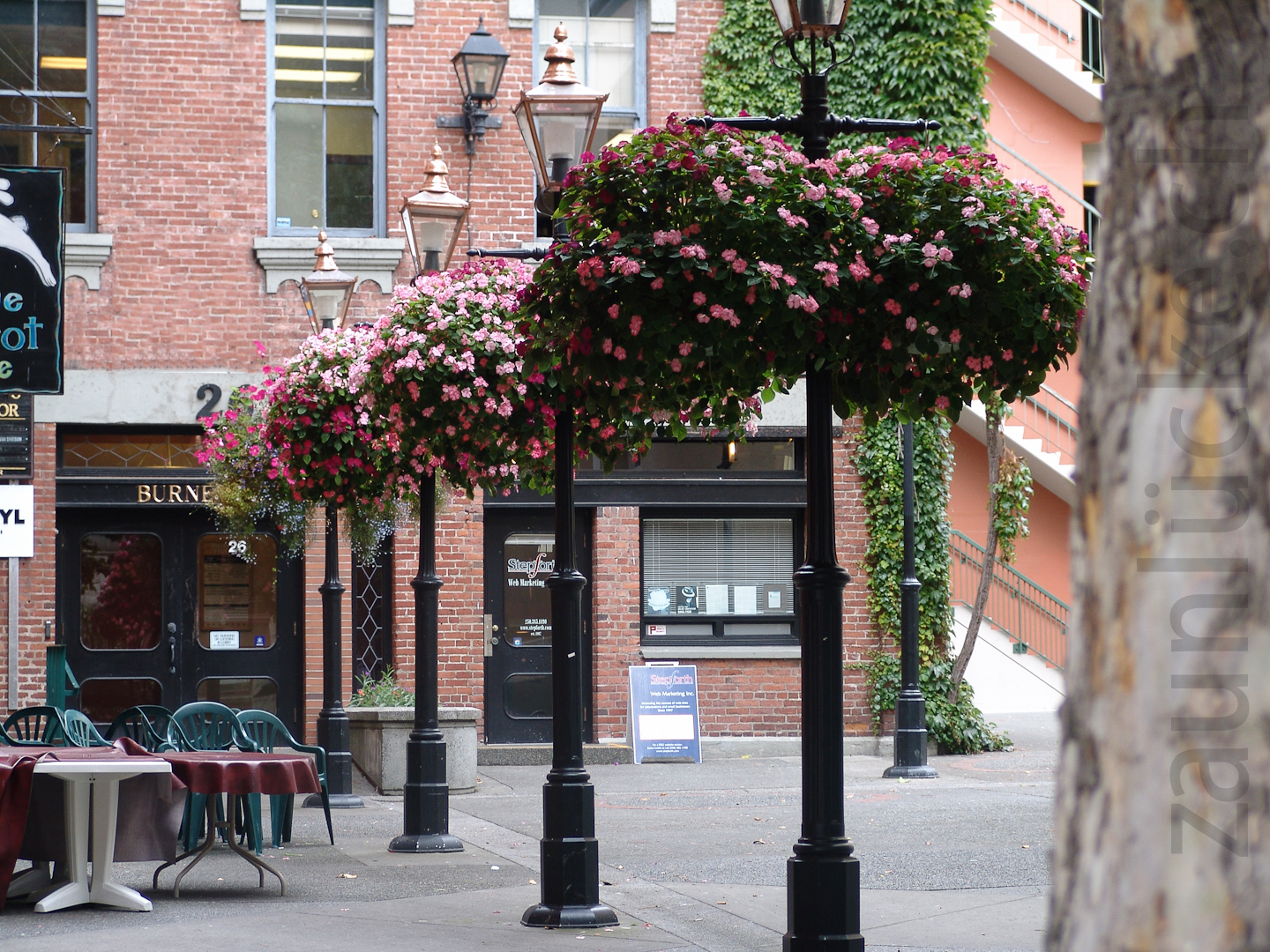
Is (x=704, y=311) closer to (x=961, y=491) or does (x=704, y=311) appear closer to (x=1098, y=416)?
(x=1098, y=416)

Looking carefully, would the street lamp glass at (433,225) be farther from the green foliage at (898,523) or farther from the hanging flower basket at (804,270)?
the green foliage at (898,523)

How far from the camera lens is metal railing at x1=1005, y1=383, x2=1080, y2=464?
19.6 m

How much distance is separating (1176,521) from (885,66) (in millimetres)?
15488

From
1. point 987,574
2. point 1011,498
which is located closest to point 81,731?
point 987,574

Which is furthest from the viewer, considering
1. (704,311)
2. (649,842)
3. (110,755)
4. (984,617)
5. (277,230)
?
(984,617)

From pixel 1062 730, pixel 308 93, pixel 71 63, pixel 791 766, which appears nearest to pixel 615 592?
pixel 791 766

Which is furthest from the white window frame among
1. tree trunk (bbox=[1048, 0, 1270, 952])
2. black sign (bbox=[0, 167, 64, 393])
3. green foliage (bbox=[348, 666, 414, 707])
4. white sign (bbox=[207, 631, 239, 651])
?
tree trunk (bbox=[1048, 0, 1270, 952])

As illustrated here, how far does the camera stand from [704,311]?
217 inches

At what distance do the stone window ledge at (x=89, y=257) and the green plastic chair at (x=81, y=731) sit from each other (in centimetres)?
710

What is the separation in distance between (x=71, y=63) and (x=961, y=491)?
483 inches

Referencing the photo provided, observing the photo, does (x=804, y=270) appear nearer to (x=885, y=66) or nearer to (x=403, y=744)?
(x=403, y=744)

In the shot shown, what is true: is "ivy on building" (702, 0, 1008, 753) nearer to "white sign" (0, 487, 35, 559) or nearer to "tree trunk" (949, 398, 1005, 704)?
"tree trunk" (949, 398, 1005, 704)

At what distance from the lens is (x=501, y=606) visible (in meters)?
16.4

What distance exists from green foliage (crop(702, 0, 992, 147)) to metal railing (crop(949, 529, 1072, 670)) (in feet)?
18.4
